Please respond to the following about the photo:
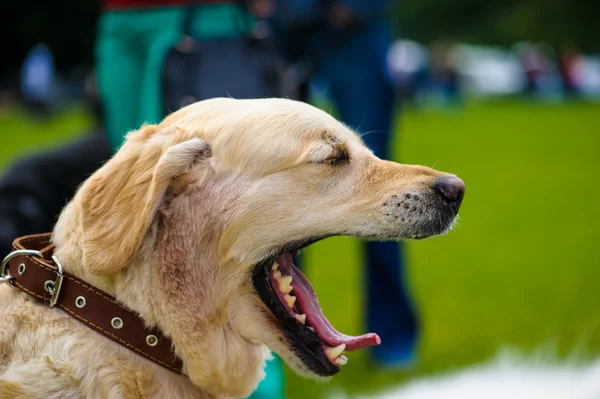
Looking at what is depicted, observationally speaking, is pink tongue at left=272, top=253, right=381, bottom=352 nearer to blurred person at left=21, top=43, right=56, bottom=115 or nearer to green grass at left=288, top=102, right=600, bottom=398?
green grass at left=288, top=102, right=600, bottom=398

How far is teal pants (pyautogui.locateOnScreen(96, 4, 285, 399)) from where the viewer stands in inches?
157

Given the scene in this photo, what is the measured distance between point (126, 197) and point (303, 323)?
73 cm

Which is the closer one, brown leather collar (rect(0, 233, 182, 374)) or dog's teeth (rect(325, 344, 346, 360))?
brown leather collar (rect(0, 233, 182, 374))

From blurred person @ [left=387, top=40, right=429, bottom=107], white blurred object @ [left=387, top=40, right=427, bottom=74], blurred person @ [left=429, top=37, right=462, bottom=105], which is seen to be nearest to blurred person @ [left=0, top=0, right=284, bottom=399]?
blurred person @ [left=387, top=40, right=429, bottom=107]

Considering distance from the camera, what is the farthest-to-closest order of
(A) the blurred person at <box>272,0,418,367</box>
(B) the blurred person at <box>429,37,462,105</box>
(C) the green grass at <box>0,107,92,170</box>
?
(B) the blurred person at <box>429,37,462,105</box> → (C) the green grass at <box>0,107,92,170</box> → (A) the blurred person at <box>272,0,418,367</box>

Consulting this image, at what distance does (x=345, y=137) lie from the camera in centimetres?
287

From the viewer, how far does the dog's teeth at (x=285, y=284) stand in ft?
9.04

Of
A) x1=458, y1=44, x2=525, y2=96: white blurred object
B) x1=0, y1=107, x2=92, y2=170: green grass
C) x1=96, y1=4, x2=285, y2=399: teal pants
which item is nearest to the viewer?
x1=96, y1=4, x2=285, y2=399: teal pants

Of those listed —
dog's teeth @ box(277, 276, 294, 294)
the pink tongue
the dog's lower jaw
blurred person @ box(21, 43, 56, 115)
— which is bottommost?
blurred person @ box(21, 43, 56, 115)

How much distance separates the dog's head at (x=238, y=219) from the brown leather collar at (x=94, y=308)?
48mm

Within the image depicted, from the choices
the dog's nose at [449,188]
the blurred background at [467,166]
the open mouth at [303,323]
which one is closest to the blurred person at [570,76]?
the blurred background at [467,166]

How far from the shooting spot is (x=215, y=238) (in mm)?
2635

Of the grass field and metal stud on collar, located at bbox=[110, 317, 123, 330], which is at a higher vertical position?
metal stud on collar, located at bbox=[110, 317, 123, 330]

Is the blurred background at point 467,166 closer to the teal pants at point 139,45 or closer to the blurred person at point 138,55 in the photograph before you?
the blurred person at point 138,55
